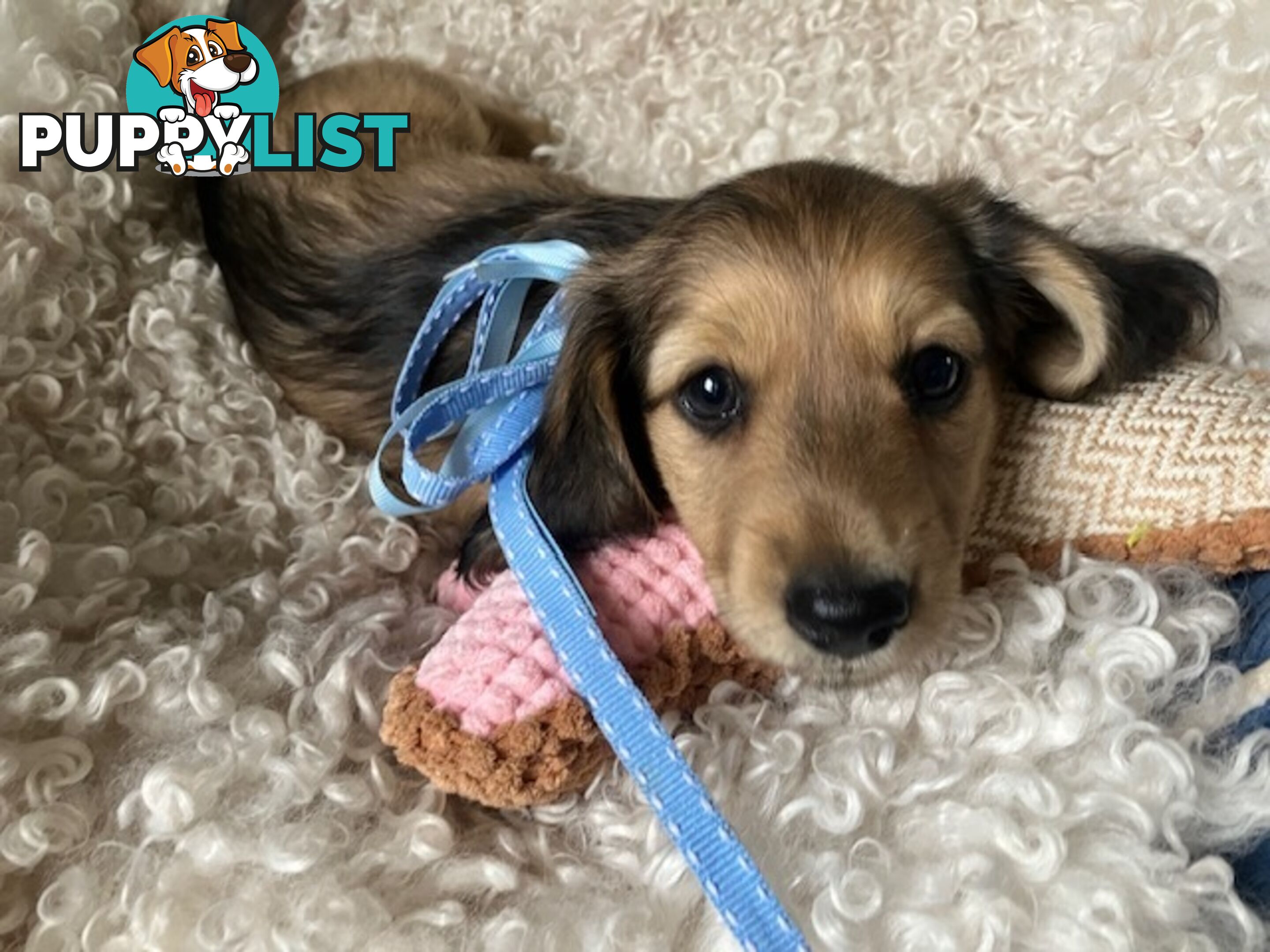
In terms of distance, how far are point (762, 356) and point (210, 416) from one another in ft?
2.57

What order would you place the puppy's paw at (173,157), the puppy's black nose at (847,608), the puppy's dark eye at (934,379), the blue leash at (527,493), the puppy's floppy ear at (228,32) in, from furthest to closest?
the puppy's floppy ear at (228,32), the puppy's paw at (173,157), the puppy's dark eye at (934,379), the puppy's black nose at (847,608), the blue leash at (527,493)

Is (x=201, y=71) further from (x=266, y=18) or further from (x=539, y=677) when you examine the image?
(x=539, y=677)

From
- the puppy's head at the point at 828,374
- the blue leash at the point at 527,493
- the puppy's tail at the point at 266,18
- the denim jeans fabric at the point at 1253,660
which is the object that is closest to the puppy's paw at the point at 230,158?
the puppy's tail at the point at 266,18

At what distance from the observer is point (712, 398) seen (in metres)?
1.50

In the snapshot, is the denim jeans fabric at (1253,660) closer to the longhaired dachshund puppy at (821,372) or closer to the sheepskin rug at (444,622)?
the sheepskin rug at (444,622)

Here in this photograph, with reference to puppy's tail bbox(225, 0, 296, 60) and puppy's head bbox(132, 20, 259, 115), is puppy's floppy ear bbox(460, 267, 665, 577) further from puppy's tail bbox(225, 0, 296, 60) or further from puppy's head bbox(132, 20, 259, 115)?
puppy's tail bbox(225, 0, 296, 60)

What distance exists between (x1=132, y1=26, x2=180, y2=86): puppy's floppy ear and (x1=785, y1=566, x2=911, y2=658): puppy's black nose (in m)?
1.44

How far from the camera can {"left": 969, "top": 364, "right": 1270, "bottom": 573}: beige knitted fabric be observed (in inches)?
51.6

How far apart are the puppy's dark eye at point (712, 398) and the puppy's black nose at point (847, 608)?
28 centimetres

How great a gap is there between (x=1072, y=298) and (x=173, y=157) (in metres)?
1.38

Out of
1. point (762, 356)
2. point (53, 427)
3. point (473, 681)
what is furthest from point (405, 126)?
point (473, 681)

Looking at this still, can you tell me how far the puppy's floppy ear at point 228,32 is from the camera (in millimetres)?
2270

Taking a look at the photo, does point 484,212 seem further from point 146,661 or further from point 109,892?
point 109,892

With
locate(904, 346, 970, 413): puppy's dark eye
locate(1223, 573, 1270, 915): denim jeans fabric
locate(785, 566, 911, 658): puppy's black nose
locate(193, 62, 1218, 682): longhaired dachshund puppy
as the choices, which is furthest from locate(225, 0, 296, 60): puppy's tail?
locate(1223, 573, 1270, 915): denim jeans fabric
